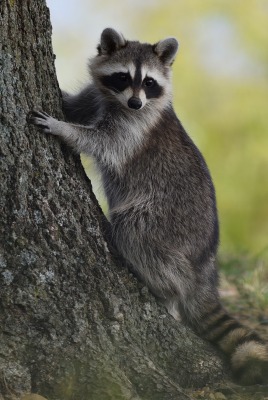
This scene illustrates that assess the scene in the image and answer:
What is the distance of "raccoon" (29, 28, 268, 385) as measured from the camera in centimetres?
476

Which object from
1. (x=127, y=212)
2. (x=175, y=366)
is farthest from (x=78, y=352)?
(x=127, y=212)

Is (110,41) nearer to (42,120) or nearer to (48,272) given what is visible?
(42,120)

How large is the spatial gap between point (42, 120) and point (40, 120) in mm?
15

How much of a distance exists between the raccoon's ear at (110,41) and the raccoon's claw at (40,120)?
1.39 m

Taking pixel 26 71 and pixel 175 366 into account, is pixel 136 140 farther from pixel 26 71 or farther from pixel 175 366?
pixel 175 366

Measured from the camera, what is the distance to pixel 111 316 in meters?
4.07

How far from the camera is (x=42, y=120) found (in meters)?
3.94

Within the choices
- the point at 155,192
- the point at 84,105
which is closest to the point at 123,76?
the point at 84,105

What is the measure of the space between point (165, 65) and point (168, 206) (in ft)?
3.87

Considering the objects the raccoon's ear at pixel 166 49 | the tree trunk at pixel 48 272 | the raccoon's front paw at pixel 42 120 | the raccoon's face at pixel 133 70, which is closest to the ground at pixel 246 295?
the tree trunk at pixel 48 272

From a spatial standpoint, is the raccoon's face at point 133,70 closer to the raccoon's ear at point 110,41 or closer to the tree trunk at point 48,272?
the raccoon's ear at point 110,41

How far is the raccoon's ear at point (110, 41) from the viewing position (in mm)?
5172

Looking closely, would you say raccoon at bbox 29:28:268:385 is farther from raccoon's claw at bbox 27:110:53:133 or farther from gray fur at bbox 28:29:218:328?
raccoon's claw at bbox 27:110:53:133

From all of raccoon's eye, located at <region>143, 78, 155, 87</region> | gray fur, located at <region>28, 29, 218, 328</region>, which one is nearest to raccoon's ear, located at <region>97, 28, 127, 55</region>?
gray fur, located at <region>28, 29, 218, 328</region>
